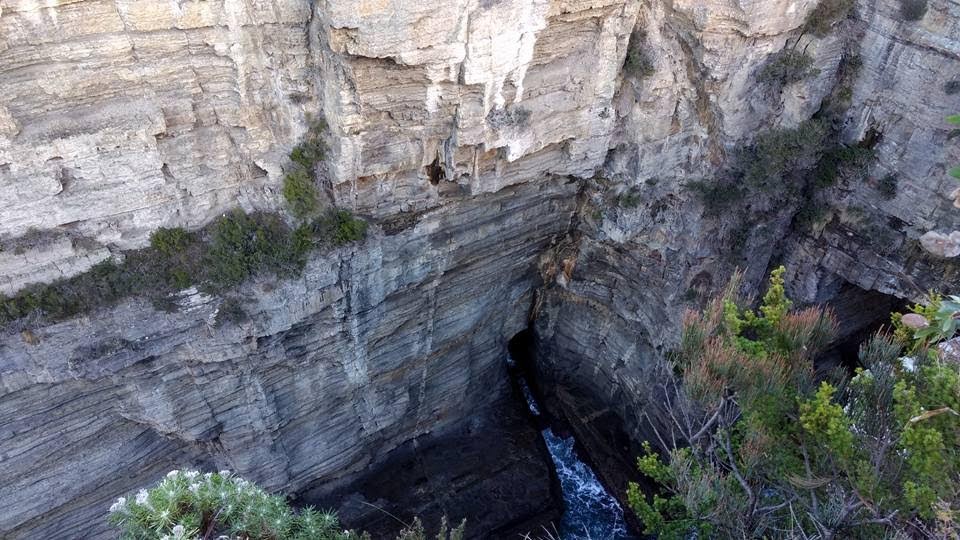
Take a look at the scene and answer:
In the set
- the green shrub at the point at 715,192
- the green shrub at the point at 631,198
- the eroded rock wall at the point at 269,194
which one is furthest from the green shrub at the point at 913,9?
the green shrub at the point at 631,198

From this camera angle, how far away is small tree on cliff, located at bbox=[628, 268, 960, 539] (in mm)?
6180

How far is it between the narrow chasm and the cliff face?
2.14 ft

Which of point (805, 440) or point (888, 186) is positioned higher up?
point (888, 186)

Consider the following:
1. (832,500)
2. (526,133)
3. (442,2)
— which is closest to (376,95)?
(442,2)

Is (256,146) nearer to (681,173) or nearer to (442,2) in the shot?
(442,2)

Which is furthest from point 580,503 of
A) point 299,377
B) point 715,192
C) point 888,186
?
point 888,186

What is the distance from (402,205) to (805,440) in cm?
655

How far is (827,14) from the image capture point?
36.0 ft

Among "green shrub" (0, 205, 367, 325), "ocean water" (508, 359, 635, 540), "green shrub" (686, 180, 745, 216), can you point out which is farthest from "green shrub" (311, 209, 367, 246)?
"ocean water" (508, 359, 635, 540)

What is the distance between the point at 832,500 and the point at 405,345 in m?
7.39

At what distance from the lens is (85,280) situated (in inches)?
375

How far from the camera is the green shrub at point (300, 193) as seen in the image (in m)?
10.2

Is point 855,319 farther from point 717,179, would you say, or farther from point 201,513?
point 201,513

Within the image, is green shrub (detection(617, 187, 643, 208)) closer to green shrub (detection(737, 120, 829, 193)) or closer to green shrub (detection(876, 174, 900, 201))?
green shrub (detection(737, 120, 829, 193))
